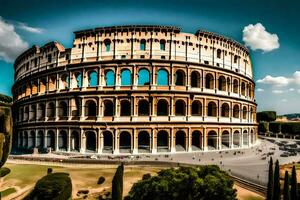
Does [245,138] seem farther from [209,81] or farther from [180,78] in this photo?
[180,78]

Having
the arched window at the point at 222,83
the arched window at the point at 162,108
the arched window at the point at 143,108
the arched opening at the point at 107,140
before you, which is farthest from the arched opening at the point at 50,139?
the arched window at the point at 222,83

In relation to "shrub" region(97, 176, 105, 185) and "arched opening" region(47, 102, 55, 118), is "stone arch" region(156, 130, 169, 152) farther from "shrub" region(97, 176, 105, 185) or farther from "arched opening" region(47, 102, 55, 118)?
"arched opening" region(47, 102, 55, 118)

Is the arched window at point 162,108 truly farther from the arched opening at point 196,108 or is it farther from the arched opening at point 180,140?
the arched opening at point 196,108

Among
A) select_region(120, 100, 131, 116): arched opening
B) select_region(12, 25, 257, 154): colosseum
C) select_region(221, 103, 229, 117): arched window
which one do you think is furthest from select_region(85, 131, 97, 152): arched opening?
select_region(221, 103, 229, 117): arched window

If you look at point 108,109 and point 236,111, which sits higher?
point 108,109

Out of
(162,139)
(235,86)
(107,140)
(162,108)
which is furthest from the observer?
(235,86)

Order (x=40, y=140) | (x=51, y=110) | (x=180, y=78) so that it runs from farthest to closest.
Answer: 1. (x=40, y=140)
2. (x=51, y=110)
3. (x=180, y=78)

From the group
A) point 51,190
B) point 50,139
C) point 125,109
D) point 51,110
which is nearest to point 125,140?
point 125,109
